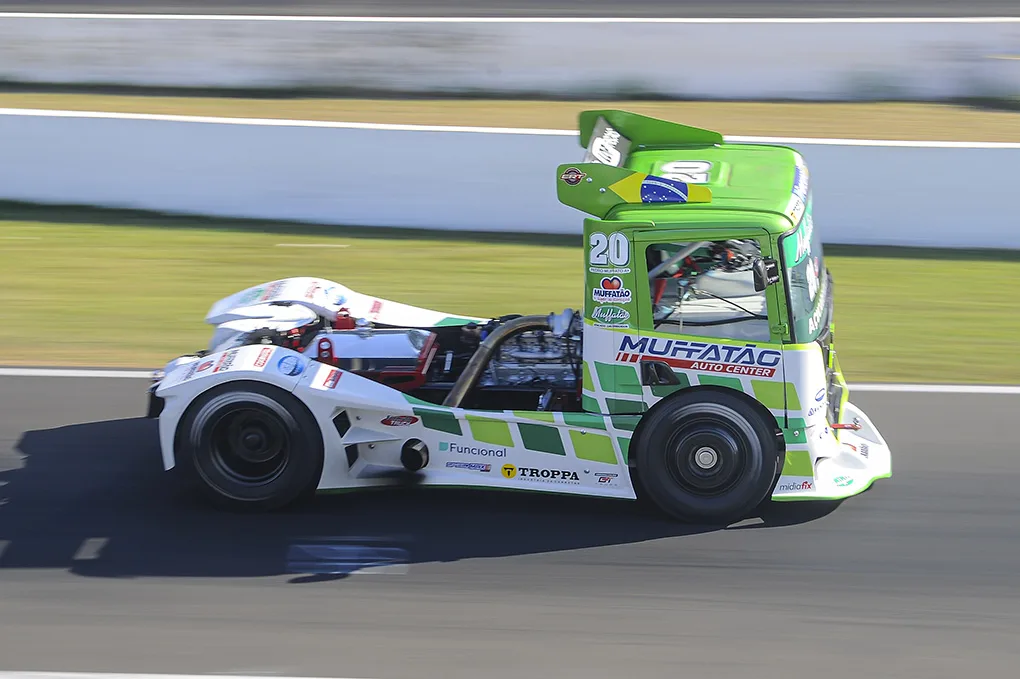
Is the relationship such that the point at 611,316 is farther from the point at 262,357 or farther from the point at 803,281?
the point at 262,357

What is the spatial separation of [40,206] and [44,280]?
6.63 feet

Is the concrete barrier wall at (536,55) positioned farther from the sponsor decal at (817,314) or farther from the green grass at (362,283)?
the sponsor decal at (817,314)

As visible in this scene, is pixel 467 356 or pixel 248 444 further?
pixel 467 356

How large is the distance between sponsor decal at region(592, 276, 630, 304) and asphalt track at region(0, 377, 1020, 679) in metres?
1.15

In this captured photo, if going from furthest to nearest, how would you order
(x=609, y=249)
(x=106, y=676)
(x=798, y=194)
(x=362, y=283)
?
(x=362, y=283)
(x=798, y=194)
(x=609, y=249)
(x=106, y=676)

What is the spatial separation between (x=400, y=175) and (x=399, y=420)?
603 cm

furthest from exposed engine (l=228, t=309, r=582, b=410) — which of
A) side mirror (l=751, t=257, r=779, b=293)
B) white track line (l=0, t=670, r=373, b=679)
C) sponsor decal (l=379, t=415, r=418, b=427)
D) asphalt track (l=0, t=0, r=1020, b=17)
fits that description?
asphalt track (l=0, t=0, r=1020, b=17)

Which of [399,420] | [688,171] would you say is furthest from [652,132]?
[399,420]

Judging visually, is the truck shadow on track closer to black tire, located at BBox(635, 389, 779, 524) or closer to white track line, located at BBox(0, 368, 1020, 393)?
black tire, located at BBox(635, 389, 779, 524)

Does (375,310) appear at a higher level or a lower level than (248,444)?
higher

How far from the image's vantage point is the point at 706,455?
5.88 metres

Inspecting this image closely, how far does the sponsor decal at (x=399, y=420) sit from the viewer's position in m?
5.98

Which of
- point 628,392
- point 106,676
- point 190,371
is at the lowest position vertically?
point 106,676

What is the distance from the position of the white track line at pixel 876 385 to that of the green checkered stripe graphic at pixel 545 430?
2853mm
